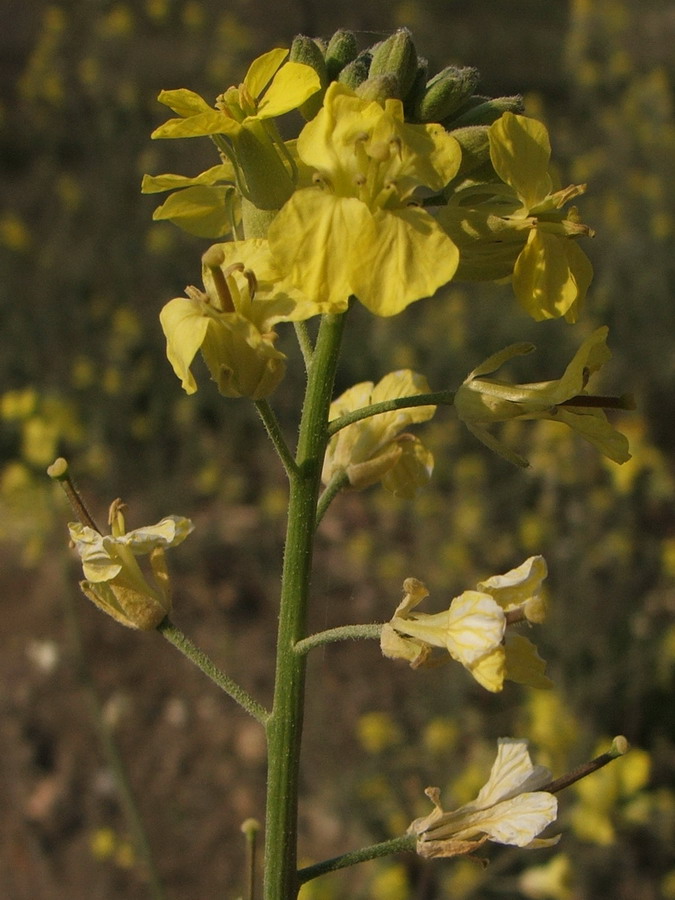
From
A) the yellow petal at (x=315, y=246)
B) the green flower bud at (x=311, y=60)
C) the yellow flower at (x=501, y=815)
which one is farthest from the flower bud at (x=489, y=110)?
the yellow flower at (x=501, y=815)

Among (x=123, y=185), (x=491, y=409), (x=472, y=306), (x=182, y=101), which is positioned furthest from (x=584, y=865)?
(x=123, y=185)

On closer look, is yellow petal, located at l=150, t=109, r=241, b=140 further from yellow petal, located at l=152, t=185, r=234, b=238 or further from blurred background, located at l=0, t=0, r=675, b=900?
blurred background, located at l=0, t=0, r=675, b=900

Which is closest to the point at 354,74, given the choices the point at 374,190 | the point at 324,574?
the point at 374,190

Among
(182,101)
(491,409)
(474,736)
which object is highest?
(182,101)

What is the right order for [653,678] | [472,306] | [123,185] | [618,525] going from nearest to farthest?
[653,678] < [618,525] < [472,306] < [123,185]

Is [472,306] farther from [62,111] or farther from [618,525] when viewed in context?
[62,111]

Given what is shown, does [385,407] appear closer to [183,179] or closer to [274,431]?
[274,431]

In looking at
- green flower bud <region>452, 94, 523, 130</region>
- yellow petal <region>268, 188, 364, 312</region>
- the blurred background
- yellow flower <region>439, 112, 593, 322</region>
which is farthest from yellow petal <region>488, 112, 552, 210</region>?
the blurred background
